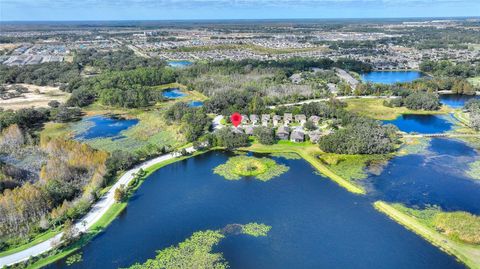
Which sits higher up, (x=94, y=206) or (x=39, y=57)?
(x=39, y=57)

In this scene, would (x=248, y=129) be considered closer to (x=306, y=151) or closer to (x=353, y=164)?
(x=306, y=151)

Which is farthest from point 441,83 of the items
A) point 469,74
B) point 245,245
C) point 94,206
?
point 94,206

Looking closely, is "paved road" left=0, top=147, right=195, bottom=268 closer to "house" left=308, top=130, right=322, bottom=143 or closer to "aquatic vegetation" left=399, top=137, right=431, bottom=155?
"house" left=308, top=130, right=322, bottom=143

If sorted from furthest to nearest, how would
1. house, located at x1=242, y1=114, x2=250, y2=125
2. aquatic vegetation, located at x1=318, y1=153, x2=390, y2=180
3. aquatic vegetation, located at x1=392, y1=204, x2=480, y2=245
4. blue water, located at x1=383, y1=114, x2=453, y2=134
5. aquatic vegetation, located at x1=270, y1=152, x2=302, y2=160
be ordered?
house, located at x1=242, y1=114, x2=250, y2=125 → blue water, located at x1=383, y1=114, x2=453, y2=134 → aquatic vegetation, located at x1=270, y1=152, x2=302, y2=160 → aquatic vegetation, located at x1=318, y1=153, x2=390, y2=180 → aquatic vegetation, located at x1=392, y1=204, x2=480, y2=245

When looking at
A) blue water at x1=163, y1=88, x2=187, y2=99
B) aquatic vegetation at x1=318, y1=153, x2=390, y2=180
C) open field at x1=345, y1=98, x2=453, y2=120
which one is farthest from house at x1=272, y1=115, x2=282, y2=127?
blue water at x1=163, y1=88, x2=187, y2=99

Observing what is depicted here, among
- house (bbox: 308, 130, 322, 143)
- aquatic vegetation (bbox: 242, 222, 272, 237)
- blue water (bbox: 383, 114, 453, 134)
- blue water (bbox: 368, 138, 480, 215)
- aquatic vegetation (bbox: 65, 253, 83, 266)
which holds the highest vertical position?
house (bbox: 308, 130, 322, 143)

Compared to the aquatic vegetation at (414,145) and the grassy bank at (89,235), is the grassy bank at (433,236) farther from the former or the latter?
the grassy bank at (89,235)

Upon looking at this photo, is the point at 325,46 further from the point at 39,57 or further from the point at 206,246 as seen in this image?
the point at 206,246
